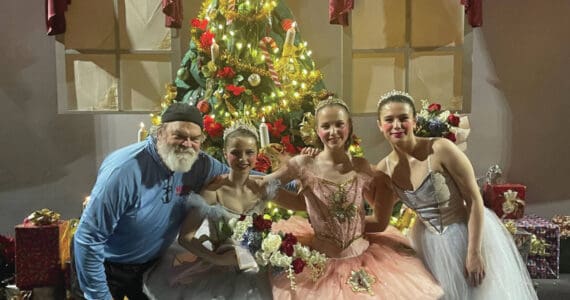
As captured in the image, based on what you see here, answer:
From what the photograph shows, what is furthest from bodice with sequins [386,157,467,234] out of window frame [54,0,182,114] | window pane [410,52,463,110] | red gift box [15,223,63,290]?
window frame [54,0,182,114]

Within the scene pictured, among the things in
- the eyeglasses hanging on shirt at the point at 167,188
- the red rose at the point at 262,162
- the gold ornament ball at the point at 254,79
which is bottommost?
the eyeglasses hanging on shirt at the point at 167,188

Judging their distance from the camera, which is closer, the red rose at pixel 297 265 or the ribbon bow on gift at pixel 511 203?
the red rose at pixel 297 265

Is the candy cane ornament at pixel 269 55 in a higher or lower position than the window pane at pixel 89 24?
lower

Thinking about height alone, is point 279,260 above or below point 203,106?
below

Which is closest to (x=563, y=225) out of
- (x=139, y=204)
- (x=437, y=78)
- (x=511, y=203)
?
(x=511, y=203)

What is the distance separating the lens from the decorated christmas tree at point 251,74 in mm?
3799

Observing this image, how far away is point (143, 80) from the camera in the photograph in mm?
5086

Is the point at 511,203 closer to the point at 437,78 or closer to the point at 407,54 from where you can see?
the point at 437,78

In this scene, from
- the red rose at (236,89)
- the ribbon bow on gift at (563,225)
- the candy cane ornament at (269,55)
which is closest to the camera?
the red rose at (236,89)

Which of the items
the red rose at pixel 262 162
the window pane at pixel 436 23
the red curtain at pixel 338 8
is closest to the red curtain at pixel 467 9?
the red curtain at pixel 338 8

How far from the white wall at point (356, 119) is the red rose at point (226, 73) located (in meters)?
1.33

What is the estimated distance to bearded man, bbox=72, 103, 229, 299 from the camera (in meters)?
2.48

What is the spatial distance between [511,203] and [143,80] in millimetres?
3503

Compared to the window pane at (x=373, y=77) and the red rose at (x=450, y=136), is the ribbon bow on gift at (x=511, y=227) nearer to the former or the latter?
the red rose at (x=450, y=136)
